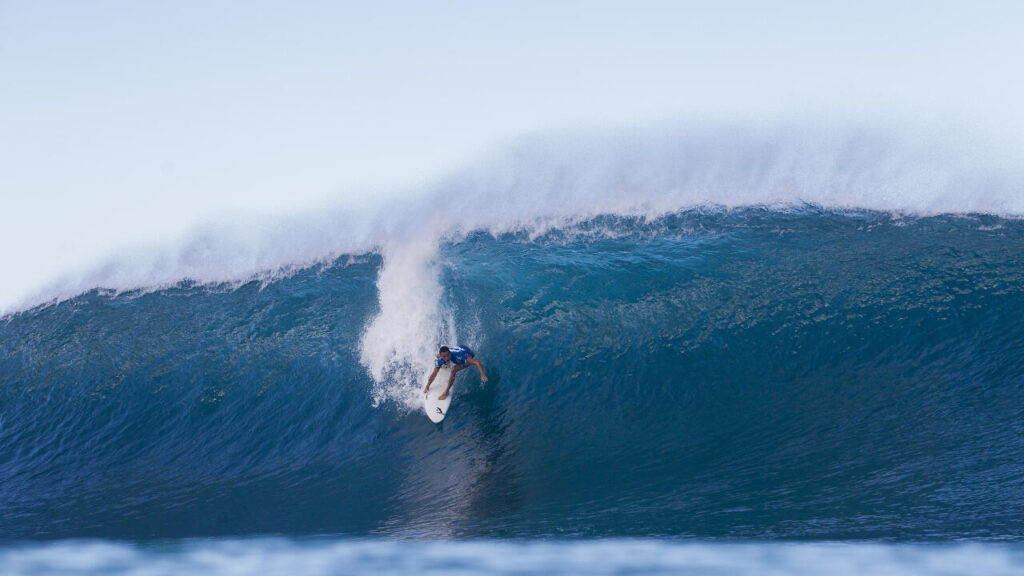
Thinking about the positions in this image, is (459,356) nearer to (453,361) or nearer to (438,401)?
(453,361)

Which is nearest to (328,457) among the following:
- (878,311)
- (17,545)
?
(17,545)

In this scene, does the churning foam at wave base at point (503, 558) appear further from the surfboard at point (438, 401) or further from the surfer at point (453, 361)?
the surfer at point (453, 361)

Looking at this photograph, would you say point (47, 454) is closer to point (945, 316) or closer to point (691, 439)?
point (691, 439)

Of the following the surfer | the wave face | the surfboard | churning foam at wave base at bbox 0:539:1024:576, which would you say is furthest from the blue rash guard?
churning foam at wave base at bbox 0:539:1024:576

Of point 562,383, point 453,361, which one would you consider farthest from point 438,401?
point 562,383

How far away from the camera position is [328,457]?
870 centimetres

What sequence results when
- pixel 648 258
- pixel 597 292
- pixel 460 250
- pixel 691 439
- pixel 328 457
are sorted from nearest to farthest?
pixel 691 439 < pixel 328 457 < pixel 597 292 < pixel 648 258 < pixel 460 250

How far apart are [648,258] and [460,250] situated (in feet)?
12.8

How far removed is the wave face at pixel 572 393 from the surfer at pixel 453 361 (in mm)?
363

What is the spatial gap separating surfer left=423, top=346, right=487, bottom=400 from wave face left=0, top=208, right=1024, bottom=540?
36 centimetres

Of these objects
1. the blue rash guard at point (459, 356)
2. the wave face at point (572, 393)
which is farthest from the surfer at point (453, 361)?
the wave face at point (572, 393)

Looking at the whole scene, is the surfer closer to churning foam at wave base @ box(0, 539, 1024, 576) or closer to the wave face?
the wave face

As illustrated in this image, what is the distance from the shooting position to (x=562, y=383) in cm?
912

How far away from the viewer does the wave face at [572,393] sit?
6918 millimetres
